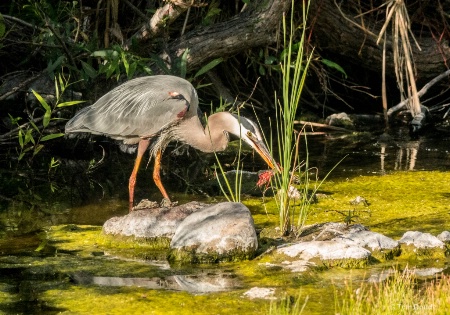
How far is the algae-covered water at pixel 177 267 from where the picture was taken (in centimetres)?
457

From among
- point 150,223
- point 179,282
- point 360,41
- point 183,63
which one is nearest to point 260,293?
point 179,282

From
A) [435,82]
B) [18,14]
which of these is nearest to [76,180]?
[18,14]

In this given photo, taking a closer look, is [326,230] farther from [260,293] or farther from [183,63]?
[183,63]

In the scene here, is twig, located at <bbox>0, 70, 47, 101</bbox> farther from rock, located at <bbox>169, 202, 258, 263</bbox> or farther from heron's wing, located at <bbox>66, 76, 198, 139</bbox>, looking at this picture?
rock, located at <bbox>169, 202, 258, 263</bbox>

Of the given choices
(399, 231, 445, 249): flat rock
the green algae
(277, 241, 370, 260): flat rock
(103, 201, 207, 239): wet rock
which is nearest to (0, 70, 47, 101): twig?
the green algae

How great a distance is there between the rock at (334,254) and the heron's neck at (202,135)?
1.85m

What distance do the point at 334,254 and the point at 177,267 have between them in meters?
0.89

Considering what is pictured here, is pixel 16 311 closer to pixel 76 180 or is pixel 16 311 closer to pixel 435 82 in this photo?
pixel 76 180

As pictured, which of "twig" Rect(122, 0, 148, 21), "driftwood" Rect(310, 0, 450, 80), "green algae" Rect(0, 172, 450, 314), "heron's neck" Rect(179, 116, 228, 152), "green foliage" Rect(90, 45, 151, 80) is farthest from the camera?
"driftwood" Rect(310, 0, 450, 80)

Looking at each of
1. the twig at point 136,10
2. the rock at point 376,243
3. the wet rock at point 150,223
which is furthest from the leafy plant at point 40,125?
the rock at point 376,243

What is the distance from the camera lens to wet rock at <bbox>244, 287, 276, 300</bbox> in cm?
460

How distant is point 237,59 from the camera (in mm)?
10609

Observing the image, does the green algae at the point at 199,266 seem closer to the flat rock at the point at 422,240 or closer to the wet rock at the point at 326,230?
the flat rock at the point at 422,240

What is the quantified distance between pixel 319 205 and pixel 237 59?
13.7 ft
